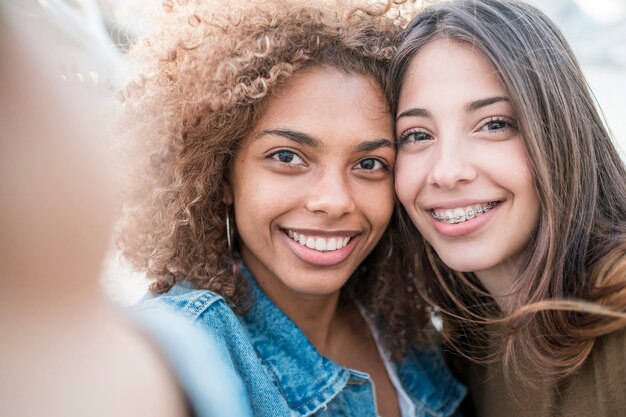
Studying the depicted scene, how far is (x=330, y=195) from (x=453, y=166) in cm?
36

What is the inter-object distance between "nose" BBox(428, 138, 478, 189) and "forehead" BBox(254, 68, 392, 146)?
0.24m

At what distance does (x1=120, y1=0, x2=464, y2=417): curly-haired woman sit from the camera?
1.78 m

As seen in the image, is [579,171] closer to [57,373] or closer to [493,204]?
[493,204]

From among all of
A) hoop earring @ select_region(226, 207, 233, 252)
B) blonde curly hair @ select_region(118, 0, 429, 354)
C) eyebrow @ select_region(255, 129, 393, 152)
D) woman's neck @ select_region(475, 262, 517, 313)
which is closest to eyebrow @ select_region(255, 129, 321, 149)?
eyebrow @ select_region(255, 129, 393, 152)

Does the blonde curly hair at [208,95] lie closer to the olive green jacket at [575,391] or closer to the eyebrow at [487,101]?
the eyebrow at [487,101]

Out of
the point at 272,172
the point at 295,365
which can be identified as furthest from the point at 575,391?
the point at 272,172

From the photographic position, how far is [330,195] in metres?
1.74

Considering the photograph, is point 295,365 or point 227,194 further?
point 227,194

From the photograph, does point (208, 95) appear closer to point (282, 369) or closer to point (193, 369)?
point (282, 369)

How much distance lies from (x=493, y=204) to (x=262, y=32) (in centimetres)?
88

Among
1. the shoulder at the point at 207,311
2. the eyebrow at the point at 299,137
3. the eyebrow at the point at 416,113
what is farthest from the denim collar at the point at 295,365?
the eyebrow at the point at 416,113

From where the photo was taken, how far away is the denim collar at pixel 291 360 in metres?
1.77

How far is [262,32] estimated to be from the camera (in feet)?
6.06

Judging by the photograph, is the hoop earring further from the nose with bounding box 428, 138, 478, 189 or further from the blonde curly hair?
the nose with bounding box 428, 138, 478, 189
